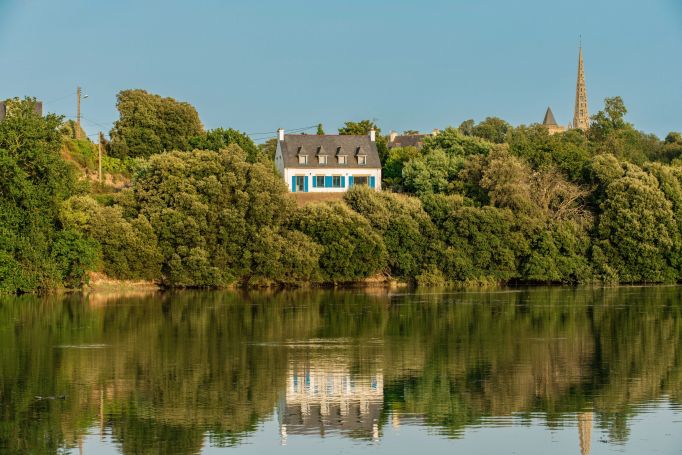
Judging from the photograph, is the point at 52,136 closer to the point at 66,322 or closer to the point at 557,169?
the point at 66,322

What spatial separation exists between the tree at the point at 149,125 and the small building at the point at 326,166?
8429 millimetres

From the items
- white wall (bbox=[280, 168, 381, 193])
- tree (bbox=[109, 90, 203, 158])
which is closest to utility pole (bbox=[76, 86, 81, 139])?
tree (bbox=[109, 90, 203, 158])

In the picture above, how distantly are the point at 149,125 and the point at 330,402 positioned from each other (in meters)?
72.1

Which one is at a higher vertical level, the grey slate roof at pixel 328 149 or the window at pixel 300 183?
the grey slate roof at pixel 328 149

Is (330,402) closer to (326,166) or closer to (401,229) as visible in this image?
(401,229)

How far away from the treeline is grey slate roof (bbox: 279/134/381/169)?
32.2 ft

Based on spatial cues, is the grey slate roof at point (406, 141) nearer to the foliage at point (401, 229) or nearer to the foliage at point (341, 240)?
the foliage at point (401, 229)

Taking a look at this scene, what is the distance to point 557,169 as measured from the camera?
8038cm

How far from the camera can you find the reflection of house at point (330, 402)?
23.5m

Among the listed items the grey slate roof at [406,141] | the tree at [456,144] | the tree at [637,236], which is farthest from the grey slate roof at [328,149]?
the grey slate roof at [406,141]

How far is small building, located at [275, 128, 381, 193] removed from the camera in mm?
92938

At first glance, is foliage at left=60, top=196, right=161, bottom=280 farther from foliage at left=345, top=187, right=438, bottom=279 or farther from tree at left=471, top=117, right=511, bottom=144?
tree at left=471, top=117, right=511, bottom=144

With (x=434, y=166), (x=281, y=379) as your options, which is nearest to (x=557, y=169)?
(x=434, y=166)

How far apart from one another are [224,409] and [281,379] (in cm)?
446
